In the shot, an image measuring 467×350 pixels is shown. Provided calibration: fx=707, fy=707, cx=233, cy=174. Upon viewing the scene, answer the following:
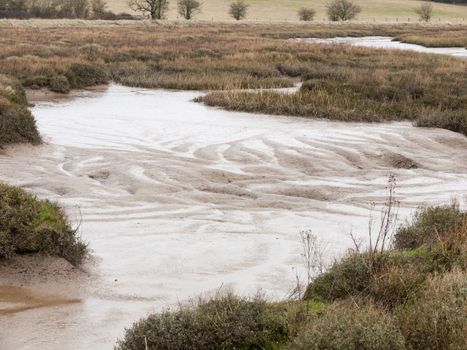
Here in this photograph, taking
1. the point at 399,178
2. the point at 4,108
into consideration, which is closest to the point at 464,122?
the point at 399,178

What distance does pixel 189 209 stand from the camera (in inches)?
491

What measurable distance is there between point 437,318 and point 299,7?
12686cm

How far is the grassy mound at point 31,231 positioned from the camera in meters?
8.86

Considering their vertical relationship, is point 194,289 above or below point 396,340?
below

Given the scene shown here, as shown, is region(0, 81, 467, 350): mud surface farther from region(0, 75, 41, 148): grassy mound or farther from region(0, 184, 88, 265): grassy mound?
region(0, 75, 41, 148): grassy mound

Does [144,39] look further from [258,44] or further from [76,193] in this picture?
[76,193]

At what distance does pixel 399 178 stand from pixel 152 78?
798 inches

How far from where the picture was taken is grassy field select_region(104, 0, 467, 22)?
379ft

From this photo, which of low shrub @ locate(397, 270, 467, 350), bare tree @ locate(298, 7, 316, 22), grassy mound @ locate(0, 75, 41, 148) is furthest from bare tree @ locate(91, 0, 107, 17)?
low shrub @ locate(397, 270, 467, 350)

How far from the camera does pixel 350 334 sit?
5.43 metres

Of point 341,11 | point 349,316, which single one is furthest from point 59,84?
point 341,11

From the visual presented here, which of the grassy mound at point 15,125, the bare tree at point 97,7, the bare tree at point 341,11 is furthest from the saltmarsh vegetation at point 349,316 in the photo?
the bare tree at point 341,11

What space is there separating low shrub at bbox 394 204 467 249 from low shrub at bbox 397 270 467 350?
2808 mm

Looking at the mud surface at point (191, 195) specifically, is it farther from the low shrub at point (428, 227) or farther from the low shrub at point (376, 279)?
the low shrub at point (376, 279)
